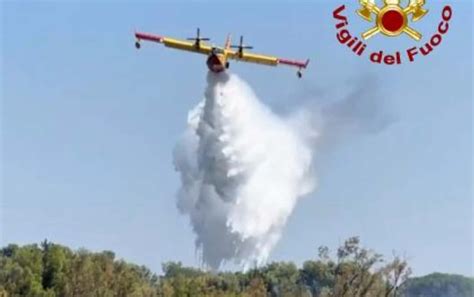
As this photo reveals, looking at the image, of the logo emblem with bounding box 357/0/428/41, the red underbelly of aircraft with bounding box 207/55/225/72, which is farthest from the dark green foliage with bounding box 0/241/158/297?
the logo emblem with bounding box 357/0/428/41

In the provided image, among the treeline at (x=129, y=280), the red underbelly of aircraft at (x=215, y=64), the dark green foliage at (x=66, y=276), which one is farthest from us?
the red underbelly of aircraft at (x=215, y=64)

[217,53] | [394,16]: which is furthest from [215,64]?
[394,16]

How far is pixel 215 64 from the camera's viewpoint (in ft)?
219

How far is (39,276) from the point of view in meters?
82.3

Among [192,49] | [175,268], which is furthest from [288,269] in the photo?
[192,49]

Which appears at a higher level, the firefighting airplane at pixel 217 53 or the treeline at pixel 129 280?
the firefighting airplane at pixel 217 53

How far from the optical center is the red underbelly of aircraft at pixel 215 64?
6625cm

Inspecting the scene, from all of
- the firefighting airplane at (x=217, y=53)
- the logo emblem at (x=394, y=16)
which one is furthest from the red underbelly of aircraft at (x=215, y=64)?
the logo emblem at (x=394, y=16)

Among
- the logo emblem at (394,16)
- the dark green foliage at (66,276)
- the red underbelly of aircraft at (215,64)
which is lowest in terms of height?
the logo emblem at (394,16)

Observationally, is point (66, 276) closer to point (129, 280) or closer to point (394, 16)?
point (129, 280)

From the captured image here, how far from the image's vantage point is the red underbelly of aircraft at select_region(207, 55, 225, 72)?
6625cm

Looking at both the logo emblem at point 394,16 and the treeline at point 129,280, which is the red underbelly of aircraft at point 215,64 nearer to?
the treeline at point 129,280

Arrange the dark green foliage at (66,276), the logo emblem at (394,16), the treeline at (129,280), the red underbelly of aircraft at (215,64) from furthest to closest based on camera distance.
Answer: the red underbelly of aircraft at (215,64) → the dark green foliage at (66,276) → the treeline at (129,280) → the logo emblem at (394,16)

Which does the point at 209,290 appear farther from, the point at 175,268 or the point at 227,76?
the point at 175,268
